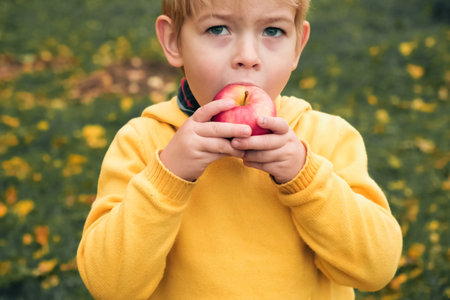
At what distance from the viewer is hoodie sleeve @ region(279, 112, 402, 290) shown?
138 cm

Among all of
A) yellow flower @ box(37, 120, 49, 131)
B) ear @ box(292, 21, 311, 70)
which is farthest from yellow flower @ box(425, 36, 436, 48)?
ear @ box(292, 21, 311, 70)

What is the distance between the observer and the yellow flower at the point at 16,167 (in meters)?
3.46

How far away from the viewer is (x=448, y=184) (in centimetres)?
327

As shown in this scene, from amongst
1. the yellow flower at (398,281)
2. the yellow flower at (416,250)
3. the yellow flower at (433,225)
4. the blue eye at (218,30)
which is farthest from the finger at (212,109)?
the yellow flower at (433,225)

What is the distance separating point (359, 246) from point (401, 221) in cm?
168

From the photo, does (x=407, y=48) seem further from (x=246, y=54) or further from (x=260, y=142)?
(x=260, y=142)

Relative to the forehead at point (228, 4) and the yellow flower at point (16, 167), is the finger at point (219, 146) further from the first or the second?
the yellow flower at point (16, 167)

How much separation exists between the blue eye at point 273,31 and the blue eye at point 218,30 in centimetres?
12

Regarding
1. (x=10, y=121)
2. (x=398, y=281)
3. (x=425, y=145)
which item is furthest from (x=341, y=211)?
(x=10, y=121)

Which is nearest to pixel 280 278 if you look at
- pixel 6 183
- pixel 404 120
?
pixel 6 183

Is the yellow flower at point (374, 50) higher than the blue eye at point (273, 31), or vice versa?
the blue eye at point (273, 31)

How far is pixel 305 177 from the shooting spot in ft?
4.47

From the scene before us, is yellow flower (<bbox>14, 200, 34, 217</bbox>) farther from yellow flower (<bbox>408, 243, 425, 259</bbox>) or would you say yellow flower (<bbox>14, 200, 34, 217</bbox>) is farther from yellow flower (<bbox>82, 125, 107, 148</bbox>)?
yellow flower (<bbox>408, 243, 425, 259</bbox>)

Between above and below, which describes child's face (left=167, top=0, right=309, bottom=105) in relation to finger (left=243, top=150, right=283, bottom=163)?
above
